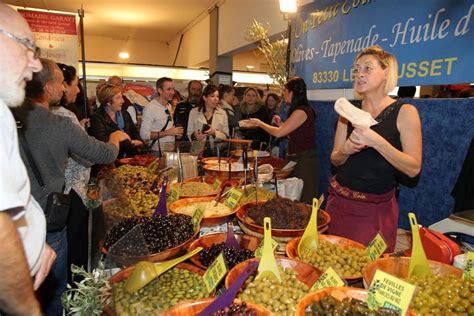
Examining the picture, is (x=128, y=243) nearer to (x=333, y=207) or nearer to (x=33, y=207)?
(x=33, y=207)

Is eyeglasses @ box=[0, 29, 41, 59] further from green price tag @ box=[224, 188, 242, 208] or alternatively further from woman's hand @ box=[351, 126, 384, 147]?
woman's hand @ box=[351, 126, 384, 147]

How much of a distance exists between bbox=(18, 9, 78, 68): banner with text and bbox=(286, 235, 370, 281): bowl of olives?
6.81 meters

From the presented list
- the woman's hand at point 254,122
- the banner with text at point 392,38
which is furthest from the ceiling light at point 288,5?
the woman's hand at point 254,122

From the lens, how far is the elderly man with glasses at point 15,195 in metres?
0.93

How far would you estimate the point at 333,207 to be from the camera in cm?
216

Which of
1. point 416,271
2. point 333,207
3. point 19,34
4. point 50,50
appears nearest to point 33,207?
point 19,34

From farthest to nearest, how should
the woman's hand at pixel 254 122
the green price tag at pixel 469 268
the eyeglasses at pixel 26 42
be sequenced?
the woman's hand at pixel 254 122
the green price tag at pixel 469 268
the eyeglasses at pixel 26 42

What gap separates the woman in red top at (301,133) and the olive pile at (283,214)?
175cm

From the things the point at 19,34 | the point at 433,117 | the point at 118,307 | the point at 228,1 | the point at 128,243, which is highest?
the point at 228,1

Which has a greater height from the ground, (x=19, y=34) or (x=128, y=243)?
(x=19, y=34)

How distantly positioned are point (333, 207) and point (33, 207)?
165cm

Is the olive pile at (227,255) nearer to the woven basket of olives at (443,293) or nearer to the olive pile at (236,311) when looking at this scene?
the olive pile at (236,311)

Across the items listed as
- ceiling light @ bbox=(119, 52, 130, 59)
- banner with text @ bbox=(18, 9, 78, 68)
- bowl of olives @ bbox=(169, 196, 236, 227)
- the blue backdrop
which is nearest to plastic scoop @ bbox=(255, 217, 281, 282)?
bowl of olives @ bbox=(169, 196, 236, 227)

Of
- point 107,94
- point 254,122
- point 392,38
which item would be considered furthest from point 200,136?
point 392,38
